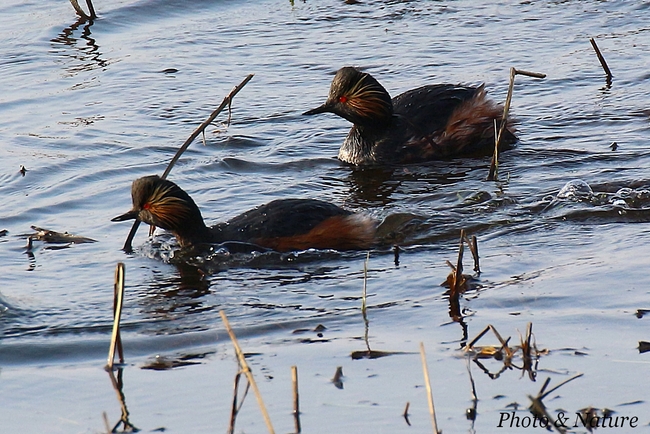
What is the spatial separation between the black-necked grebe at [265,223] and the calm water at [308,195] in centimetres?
11

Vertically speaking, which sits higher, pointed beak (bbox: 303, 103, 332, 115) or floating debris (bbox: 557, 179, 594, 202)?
pointed beak (bbox: 303, 103, 332, 115)

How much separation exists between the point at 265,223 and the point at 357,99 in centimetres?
275

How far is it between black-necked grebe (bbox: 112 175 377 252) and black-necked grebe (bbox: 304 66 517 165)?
233cm

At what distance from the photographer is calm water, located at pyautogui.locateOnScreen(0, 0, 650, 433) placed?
471 cm

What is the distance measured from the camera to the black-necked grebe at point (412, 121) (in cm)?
934

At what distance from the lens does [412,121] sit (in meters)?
9.48

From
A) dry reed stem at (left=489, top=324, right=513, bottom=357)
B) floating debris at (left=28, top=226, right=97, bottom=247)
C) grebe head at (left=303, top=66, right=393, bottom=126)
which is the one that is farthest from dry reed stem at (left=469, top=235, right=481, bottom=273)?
grebe head at (left=303, top=66, right=393, bottom=126)

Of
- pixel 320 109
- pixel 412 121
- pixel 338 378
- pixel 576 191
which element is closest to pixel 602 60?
pixel 412 121

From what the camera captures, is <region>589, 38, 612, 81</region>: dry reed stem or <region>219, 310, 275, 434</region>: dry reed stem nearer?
<region>219, 310, 275, 434</region>: dry reed stem

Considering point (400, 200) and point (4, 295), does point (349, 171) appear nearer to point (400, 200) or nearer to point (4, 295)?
point (400, 200)

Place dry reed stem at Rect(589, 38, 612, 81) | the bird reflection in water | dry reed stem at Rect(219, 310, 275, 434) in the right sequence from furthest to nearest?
dry reed stem at Rect(589, 38, 612, 81), the bird reflection in water, dry reed stem at Rect(219, 310, 275, 434)

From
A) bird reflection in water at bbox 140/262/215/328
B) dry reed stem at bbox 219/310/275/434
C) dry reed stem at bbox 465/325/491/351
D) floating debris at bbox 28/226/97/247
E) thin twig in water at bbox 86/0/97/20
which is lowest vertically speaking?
bird reflection in water at bbox 140/262/215/328

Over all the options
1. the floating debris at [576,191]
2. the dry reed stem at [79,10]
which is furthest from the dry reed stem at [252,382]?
the dry reed stem at [79,10]

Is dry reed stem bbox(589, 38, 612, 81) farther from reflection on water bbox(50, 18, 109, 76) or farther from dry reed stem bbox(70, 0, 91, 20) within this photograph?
dry reed stem bbox(70, 0, 91, 20)
